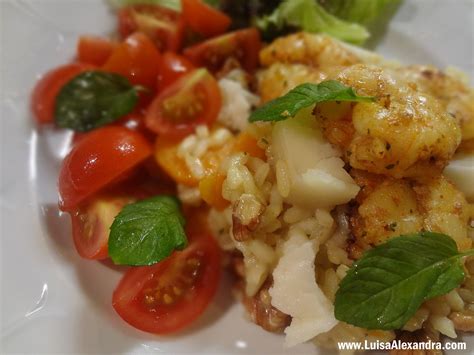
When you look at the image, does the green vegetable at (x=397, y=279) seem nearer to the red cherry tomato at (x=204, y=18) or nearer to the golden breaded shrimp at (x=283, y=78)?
the golden breaded shrimp at (x=283, y=78)

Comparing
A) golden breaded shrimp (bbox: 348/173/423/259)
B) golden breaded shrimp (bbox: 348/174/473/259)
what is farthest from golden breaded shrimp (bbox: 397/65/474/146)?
golden breaded shrimp (bbox: 348/173/423/259)

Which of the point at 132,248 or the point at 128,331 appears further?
the point at 128,331

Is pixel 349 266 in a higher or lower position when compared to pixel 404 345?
higher

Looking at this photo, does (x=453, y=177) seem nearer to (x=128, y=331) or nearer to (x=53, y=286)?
(x=128, y=331)

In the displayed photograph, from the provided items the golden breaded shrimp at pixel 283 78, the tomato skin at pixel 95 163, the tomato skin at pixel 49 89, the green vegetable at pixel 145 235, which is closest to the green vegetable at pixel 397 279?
the green vegetable at pixel 145 235

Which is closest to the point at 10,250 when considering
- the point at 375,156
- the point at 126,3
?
the point at 375,156

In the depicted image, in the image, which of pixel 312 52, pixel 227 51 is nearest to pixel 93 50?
pixel 227 51

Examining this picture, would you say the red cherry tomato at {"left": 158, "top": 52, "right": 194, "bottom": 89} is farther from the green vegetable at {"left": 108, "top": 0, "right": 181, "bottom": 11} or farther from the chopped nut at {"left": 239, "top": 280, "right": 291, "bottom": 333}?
the chopped nut at {"left": 239, "top": 280, "right": 291, "bottom": 333}
